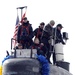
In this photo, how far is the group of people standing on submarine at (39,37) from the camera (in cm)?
2116

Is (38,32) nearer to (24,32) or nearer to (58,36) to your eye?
(24,32)

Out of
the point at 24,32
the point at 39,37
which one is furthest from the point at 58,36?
the point at 24,32

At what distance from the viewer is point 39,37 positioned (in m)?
21.9

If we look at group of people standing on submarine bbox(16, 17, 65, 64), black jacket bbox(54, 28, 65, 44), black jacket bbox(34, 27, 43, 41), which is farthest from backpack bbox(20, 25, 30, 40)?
black jacket bbox(54, 28, 65, 44)

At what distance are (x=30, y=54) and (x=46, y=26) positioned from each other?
2.83 meters

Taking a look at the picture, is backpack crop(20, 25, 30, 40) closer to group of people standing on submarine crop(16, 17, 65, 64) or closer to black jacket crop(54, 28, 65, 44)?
group of people standing on submarine crop(16, 17, 65, 64)

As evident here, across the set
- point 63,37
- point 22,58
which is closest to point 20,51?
point 22,58

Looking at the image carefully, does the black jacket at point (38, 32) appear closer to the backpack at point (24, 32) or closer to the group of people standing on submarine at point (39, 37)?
the group of people standing on submarine at point (39, 37)

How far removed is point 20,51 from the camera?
19812 millimetres

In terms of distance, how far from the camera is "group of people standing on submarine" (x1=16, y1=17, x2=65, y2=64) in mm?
21156

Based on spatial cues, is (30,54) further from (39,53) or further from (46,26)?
(46,26)

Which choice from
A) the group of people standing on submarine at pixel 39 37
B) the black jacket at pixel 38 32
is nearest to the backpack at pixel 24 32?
the group of people standing on submarine at pixel 39 37

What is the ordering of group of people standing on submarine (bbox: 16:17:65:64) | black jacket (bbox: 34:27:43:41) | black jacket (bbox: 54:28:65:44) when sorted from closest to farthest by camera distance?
group of people standing on submarine (bbox: 16:17:65:64), black jacket (bbox: 34:27:43:41), black jacket (bbox: 54:28:65:44)

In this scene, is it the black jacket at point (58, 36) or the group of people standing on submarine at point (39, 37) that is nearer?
the group of people standing on submarine at point (39, 37)
